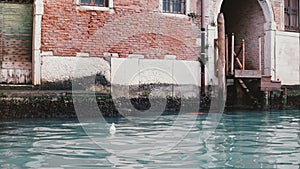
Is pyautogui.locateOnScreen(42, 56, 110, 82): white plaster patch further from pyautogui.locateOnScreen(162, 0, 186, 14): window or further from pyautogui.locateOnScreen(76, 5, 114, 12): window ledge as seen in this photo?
pyautogui.locateOnScreen(162, 0, 186, 14): window

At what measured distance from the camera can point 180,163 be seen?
5.02 meters

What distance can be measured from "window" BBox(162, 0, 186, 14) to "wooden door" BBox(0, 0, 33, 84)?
3.59 meters

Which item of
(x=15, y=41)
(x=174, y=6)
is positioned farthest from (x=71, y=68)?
→ (x=174, y=6)

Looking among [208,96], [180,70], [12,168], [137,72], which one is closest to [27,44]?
[137,72]

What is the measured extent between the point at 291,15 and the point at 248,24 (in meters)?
1.41

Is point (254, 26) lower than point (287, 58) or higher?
higher

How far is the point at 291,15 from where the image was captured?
→ 15617mm

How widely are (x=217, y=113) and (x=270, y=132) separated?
423 centimetres

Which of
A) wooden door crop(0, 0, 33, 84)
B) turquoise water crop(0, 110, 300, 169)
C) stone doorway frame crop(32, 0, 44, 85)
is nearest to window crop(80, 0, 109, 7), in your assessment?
stone doorway frame crop(32, 0, 44, 85)

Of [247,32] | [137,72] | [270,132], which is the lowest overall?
[270,132]

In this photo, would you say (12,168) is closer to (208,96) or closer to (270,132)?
(270,132)

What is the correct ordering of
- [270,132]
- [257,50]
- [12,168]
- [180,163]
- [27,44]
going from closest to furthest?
1. [12,168]
2. [180,163]
3. [270,132]
4. [27,44]
5. [257,50]

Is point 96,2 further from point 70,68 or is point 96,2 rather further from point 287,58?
point 287,58

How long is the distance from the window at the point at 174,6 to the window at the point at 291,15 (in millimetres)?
4042
